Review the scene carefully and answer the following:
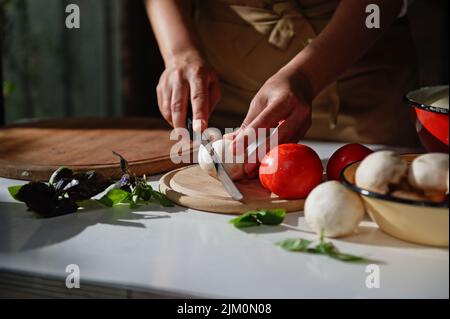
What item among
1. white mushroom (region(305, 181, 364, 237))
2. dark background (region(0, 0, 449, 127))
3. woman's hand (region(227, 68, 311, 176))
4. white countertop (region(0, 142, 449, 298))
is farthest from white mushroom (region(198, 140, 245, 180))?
dark background (region(0, 0, 449, 127))

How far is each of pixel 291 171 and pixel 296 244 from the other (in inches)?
9.3

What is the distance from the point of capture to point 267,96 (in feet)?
4.54

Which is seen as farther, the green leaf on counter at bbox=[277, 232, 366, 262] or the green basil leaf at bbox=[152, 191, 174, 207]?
the green basil leaf at bbox=[152, 191, 174, 207]

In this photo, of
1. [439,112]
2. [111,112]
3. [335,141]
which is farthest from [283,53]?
[111,112]

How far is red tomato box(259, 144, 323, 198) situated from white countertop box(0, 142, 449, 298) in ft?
0.19

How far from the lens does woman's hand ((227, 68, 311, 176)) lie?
134cm

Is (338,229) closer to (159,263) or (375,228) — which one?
(375,228)

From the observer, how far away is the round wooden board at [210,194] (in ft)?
3.92

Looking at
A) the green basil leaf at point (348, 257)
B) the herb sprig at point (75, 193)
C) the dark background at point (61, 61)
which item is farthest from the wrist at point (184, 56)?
the dark background at point (61, 61)

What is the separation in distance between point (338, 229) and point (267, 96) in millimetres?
443

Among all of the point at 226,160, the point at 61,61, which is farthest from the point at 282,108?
the point at 61,61

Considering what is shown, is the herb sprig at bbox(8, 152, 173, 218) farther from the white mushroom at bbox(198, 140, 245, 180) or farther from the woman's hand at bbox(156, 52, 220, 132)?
the woman's hand at bbox(156, 52, 220, 132)

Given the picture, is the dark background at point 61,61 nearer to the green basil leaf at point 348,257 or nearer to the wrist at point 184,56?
the wrist at point 184,56

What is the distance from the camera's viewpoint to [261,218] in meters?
1.12
